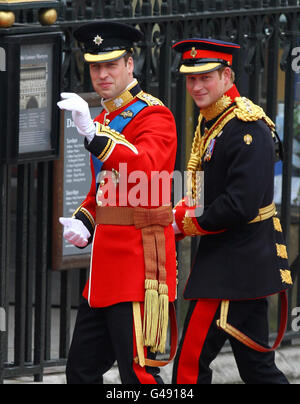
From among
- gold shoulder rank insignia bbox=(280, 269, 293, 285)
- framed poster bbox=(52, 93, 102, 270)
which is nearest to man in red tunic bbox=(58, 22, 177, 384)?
gold shoulder rank insignia bbox=(280, 269, 293, 285)

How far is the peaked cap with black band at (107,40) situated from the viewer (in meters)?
6.22

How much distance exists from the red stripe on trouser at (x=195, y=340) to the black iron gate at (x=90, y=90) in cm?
112

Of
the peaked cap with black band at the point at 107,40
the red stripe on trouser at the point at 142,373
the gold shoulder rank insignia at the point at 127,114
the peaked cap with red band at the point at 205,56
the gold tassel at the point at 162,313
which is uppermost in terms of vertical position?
the peaked cap with black band at the point at 107,40

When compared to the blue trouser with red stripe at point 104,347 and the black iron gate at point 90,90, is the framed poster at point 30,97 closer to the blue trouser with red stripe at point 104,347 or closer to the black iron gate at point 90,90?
the black iron gate at point 90,90

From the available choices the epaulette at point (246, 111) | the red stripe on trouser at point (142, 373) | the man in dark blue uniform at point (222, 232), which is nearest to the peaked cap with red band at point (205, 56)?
the man in dark blue uniform at point (222, 232)

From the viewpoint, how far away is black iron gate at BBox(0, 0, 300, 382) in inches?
286

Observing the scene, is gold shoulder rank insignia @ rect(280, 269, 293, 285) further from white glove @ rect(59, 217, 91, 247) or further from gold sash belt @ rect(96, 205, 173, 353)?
white glove @ rect(59, 217, 91, 247)

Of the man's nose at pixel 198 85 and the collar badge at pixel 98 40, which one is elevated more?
the collar badge at pixel 98 40

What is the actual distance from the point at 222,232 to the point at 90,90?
4.48 feet

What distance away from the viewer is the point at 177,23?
7723 mm

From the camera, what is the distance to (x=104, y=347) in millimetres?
6418
